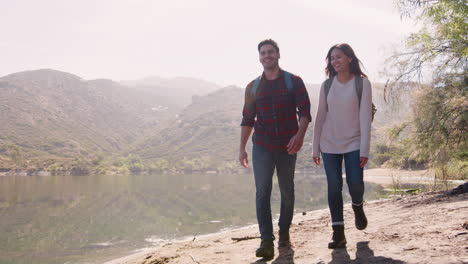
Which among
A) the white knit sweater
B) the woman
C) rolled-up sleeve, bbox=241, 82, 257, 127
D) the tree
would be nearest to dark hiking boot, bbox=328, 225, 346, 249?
the woman

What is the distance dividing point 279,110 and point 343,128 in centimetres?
75

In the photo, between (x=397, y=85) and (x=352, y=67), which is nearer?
(x=352, y=67)

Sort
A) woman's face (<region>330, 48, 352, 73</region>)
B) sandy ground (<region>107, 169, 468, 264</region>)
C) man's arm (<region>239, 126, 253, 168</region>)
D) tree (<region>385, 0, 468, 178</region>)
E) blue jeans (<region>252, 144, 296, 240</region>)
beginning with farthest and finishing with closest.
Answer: tree (<region>385, 0, 468, 178</region>)
man's arm (<region>239, 126, 253, 168</region>)
blue jeans (<region>252, 144, 296, 240</region>)
woman's face (<region>330, 48, 352, 73</region>)
sandy ground (<region>107, 169, 468, 264</region>)

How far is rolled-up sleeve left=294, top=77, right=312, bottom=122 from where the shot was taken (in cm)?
407

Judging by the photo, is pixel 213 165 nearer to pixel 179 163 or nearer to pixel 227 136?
pixel 179 163

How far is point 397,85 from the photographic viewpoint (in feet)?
41.4

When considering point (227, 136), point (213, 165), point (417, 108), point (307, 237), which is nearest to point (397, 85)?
point (417, 108)

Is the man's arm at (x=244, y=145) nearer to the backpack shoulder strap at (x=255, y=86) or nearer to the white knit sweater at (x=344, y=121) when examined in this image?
the backpack shoulder strap at (x=255, y=86)

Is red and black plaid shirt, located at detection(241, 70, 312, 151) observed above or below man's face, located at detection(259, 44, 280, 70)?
below

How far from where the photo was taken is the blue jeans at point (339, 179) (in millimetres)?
3758

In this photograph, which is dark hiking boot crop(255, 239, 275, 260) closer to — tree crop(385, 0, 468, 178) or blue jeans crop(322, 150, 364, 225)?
blue jeans crop(322, 150, 364, 225)

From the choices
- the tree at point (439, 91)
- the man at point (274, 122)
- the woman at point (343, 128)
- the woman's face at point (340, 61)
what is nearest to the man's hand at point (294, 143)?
the man at point (274, 122)

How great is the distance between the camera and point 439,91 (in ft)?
37.2

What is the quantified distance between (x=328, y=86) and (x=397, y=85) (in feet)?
32.6
